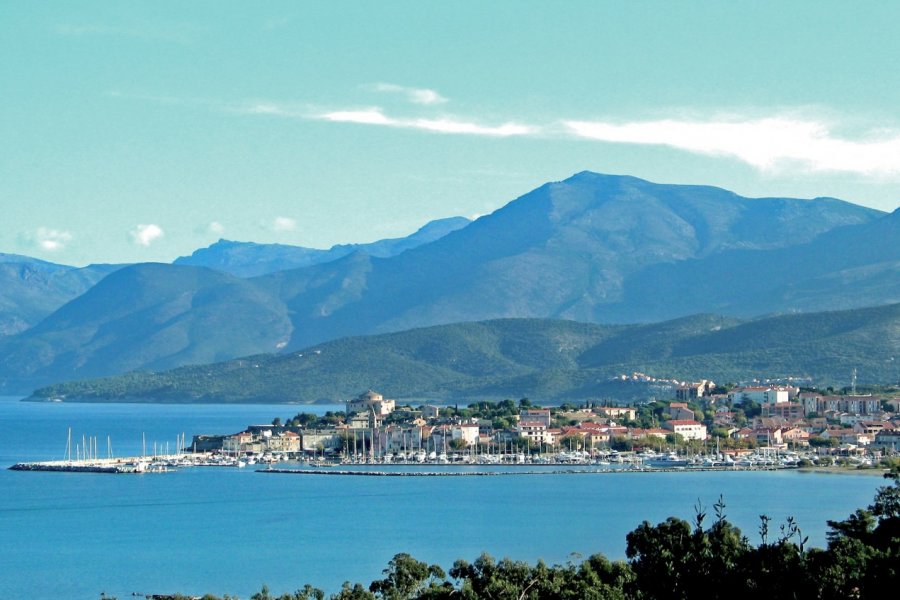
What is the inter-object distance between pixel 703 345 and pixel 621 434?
9161 cm

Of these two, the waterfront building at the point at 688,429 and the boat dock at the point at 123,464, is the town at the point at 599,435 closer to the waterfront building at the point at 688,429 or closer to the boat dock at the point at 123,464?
the waterfront building at the point at 688,429

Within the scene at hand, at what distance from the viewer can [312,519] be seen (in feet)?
185

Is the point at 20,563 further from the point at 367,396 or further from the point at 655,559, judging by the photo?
the point at 367,396

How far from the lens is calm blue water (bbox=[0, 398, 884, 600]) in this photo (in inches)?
1752

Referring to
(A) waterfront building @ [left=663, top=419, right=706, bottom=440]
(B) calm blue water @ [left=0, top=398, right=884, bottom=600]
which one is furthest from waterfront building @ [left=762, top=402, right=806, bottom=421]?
(B) calm blue water @ [left=0, top=398, right=884, bottom=600]

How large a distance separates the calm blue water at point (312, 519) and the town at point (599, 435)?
9.01 metres

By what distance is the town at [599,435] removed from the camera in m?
86.4

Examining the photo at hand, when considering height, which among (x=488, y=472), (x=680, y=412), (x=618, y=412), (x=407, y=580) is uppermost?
(x=618, y=412)

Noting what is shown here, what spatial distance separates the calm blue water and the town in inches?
355

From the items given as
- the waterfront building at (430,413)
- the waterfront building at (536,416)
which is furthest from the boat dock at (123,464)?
the waterfront building at (536,416)

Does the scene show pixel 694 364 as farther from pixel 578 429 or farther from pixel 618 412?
pixel 578 429

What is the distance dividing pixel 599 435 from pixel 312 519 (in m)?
37.9

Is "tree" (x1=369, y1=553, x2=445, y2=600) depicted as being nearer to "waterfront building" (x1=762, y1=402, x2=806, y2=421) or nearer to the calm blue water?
the calm blue water

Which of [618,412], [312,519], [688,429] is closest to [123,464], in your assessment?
[688,429]
